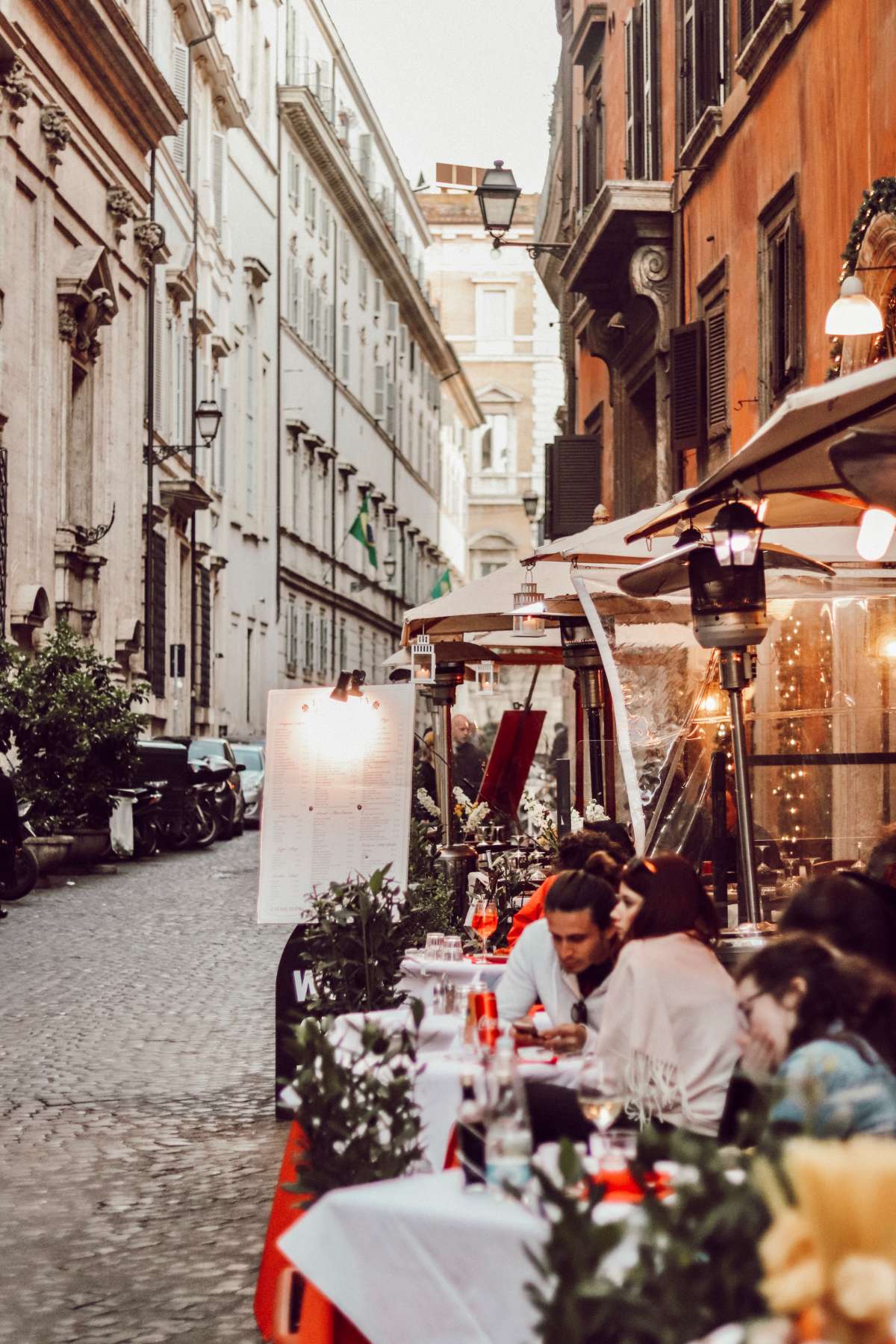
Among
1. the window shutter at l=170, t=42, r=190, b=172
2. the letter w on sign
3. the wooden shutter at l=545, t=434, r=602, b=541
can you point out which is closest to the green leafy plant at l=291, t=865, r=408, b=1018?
the letter w on sign

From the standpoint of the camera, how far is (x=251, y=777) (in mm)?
31516

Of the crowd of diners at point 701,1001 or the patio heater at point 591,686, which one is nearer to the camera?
the crowd of diners at point 701,1001

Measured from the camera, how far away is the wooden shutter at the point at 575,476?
81.5ft

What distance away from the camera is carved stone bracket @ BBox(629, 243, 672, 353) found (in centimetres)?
1934

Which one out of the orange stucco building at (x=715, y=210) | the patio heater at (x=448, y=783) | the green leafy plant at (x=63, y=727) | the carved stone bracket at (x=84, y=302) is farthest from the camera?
the carved stone bracket at (x=84, y=302)

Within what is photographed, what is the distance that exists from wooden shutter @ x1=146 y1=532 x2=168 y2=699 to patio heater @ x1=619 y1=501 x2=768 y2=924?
24066mm

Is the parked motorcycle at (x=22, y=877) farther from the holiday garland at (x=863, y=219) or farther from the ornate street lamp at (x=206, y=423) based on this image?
the ornate street lamp at (x=206, y=423)

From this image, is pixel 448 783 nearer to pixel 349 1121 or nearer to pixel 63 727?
pixel 349 1121

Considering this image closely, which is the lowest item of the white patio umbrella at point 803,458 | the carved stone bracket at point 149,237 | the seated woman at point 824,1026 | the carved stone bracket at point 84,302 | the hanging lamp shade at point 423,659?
the seated woman at point 824,1026

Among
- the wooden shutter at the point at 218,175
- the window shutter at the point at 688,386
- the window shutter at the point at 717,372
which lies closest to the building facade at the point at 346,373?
the wooden shutter at the point at 218,175

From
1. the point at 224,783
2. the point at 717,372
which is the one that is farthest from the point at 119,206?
the point at 717,372

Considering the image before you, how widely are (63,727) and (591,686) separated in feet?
33.6

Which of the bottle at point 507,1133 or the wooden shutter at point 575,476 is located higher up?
the wooden shutter at point 575,476

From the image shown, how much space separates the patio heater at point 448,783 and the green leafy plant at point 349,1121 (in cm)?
486
